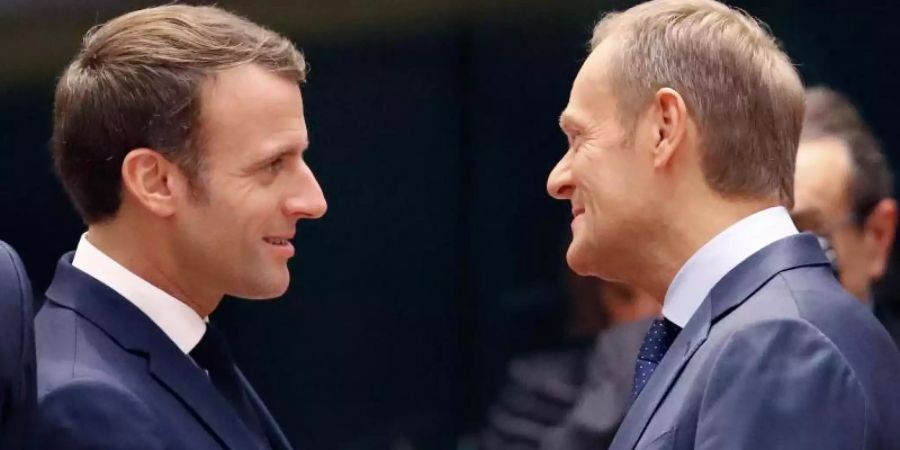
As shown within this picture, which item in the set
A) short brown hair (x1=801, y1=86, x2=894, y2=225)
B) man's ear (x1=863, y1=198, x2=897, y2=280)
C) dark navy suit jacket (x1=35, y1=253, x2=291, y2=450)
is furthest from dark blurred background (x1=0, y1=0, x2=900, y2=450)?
dark navy suit jacket (x1=35, y1=253, x2=291, y2=450)

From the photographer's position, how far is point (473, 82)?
14.8 ft

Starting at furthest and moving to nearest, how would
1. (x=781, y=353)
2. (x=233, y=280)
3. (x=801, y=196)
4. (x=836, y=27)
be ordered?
(x=836, y=27) < (x=801, y=196) < (x=233, y=280) < (x=781, y=353)

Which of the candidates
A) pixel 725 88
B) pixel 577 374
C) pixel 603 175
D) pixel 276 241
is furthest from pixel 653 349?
pixel 577 374

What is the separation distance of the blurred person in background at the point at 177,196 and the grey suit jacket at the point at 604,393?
3.52 feet

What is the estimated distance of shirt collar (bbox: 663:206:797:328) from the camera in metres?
2.41

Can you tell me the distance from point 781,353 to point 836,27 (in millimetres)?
2131

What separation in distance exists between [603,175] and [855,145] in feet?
4.50

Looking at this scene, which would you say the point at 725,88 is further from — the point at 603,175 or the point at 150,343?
the point at 150,343

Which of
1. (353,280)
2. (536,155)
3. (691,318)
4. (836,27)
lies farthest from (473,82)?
(691,318)

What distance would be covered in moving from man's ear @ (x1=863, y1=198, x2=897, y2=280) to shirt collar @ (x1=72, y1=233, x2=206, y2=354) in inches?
67.1

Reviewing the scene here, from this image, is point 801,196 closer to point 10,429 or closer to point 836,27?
point 836,27

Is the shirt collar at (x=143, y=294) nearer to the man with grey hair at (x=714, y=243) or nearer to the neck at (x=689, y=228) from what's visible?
the man with grey hair at (x=714, y=243)

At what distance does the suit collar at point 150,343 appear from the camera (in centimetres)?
259

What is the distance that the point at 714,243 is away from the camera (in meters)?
2.45
